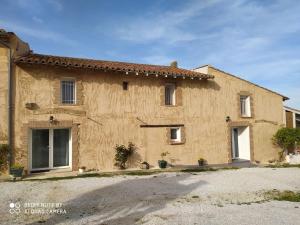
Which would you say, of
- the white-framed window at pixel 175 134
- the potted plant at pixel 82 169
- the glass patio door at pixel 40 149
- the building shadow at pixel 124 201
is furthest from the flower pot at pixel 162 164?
the glass patio door at pixel 40 149

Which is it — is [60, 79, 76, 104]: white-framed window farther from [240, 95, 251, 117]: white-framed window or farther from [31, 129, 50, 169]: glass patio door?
[240, 95, 251, 117]: white-framed window

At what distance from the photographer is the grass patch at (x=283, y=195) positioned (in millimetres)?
9234

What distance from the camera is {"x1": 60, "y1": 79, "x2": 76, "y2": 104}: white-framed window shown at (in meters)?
14.2

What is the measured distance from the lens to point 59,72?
45.8 feet

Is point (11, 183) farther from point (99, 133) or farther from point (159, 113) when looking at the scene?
point (159, 113)

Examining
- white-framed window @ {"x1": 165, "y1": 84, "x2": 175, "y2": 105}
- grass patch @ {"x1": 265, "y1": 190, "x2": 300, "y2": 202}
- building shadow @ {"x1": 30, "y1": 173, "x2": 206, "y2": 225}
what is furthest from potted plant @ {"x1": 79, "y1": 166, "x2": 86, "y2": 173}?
grass patch @ {"x1": 265, "y1": 190, "x2": 300, "y2": 202}

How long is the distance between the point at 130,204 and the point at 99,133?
268 inches

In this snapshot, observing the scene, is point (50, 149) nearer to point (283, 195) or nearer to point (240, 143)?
point (283, 195)

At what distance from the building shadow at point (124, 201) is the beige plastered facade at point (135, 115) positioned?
11.6 ft

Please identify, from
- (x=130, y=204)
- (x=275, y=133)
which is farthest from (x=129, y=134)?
(x=275, y=133)

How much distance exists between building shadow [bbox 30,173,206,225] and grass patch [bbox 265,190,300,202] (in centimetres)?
247

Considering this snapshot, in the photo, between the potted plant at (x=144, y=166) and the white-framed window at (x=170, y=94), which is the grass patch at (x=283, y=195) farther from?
the white-framed window at (x=170, y=94)

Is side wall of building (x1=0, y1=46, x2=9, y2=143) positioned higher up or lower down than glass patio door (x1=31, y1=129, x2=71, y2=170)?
higher up

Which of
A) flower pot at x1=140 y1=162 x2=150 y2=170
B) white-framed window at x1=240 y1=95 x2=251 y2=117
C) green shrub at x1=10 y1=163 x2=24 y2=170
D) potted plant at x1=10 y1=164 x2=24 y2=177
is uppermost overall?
white-framed window at x1=240 y1=95 x2=251 y2=117
